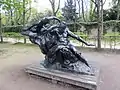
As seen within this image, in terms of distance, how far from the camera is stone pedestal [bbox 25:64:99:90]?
4492 mm

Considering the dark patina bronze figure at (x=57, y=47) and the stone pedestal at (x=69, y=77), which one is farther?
the dark patina bronze figure at (x=57, y=47)

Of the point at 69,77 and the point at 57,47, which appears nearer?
the point at 69,77

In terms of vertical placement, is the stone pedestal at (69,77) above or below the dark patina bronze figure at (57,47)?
below

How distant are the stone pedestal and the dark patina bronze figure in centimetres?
22

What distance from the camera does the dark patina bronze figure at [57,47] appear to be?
529 centimetres

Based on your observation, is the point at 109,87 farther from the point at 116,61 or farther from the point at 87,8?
the point at 87,8

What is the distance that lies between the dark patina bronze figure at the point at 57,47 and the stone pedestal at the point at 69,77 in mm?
224

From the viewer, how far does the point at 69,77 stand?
4.85 m

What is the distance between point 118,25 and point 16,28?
1093cm

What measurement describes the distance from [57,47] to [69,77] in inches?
40.0

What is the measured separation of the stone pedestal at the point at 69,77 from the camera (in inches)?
177

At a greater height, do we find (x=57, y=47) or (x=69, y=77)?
(x=57, y=47)

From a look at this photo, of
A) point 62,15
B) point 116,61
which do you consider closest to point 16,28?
point 62,15

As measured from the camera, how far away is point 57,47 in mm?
5352
